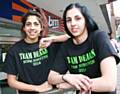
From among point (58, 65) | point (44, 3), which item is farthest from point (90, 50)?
point (44, 3)

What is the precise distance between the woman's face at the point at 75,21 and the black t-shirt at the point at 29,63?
477 mm

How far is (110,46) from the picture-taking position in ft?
5.98

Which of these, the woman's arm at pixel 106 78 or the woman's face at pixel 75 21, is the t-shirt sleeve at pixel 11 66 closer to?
the woman's face at pixel 75 21

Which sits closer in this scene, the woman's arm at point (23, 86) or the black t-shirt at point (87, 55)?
the black t-shirt at point (87, 55)

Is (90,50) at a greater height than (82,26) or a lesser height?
lesser

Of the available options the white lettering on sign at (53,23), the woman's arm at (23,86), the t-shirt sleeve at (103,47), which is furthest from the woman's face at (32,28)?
the white lettering on sign at (53,23)

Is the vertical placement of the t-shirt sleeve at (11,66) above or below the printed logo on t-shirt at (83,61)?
below

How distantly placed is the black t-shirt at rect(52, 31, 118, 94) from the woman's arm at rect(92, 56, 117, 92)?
39 millimetres

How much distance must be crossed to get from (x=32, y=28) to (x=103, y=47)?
2.12ft

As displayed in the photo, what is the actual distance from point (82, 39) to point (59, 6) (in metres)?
4.82

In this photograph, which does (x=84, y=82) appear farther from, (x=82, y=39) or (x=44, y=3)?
(x=44, y=3)

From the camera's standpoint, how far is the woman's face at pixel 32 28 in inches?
90.0

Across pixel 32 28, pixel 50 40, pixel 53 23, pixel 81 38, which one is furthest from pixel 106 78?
pixel 53 23

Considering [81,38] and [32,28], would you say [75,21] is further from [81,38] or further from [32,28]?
[32,28]
